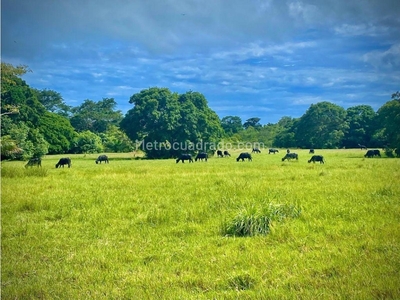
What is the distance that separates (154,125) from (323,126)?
43114mm

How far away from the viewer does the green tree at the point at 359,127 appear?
65375mm

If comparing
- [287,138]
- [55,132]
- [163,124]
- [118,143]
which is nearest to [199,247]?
[163,124]

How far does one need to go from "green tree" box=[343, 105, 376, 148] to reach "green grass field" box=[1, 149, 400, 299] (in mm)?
60597

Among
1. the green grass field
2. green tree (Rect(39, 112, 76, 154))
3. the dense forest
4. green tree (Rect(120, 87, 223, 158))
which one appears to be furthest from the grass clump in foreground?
green tree (Rect(39, 112, 76, 154))

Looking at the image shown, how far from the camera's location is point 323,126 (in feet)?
240

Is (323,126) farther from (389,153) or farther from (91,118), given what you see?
(91,118)

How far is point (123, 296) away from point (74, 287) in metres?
0.80

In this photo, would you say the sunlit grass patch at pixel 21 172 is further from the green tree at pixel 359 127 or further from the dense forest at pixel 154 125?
the green tree at pixel 359 127

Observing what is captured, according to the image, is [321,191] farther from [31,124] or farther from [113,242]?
[31,124]

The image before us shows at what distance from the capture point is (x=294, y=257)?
5367 millimetres

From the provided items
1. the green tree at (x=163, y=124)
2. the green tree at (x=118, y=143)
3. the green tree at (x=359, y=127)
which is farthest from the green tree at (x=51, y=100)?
the green tree at (x=359, y=127)

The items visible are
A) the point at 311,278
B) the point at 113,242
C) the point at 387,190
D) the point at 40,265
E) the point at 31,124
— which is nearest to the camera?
the point at 311,278

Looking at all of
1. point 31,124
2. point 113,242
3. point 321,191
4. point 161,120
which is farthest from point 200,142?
point 113,242

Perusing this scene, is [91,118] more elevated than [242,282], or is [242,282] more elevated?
[91,118]
